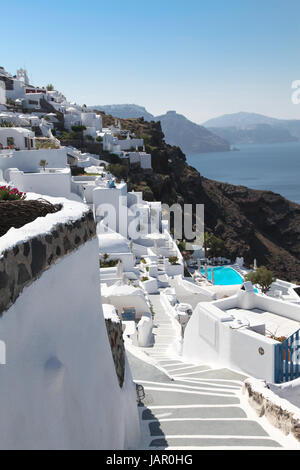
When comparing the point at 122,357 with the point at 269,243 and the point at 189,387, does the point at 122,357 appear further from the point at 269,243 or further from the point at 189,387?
the point at 269,243

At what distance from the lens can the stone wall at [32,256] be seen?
251 cm

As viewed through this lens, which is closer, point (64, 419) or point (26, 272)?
point (26, 272)

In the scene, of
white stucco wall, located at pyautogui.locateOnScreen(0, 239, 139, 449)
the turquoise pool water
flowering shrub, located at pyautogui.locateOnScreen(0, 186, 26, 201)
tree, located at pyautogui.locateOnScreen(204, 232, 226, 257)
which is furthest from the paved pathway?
tree, located at pyautogui.locateOnScreen(204, 232, 226, 257)

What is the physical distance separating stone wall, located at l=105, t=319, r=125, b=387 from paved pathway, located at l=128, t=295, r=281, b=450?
93 centimetres

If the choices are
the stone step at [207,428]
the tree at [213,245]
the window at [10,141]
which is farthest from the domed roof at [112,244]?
the stone step at [207,428]

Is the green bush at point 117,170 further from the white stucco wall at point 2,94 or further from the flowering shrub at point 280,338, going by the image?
the flowering shrub at point 280,338

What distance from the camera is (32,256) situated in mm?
2926

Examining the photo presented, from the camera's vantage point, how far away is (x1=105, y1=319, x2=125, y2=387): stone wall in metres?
5.09

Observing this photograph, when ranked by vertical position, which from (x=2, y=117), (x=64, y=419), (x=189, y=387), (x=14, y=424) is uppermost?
(x=2, y=117)

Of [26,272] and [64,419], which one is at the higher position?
[26,272]
